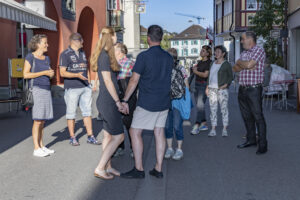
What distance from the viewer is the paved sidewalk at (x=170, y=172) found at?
15.6 ft

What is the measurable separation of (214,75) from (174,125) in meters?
1.99

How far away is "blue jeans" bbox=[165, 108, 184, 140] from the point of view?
6605mm

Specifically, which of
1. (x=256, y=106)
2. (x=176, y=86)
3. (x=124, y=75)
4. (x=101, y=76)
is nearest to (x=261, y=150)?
(x=256, y=106)

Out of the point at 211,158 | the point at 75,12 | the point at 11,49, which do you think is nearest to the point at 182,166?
the point at 211,158

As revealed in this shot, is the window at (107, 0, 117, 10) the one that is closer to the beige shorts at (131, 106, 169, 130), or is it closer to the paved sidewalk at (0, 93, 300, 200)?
the paved sidewalk at (0, 93, 300, 200)

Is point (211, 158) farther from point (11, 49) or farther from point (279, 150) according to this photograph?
point (11, 49)

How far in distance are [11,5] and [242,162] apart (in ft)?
21.0

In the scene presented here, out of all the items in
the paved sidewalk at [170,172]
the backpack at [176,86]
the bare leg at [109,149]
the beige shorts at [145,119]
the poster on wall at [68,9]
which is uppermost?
the poster on wall at [68,9]

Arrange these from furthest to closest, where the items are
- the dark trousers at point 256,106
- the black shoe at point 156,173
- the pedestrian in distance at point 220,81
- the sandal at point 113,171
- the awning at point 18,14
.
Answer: the awning at point 18,14 < the pedestrian in distance at point 220,81 < the dark trousers at point 256,106 < the sandal at point 113,171 < the black shoe at point 156,173

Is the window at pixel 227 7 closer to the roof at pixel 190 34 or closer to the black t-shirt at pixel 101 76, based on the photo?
the black t-shirt at pixel 101 76

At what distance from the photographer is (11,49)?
48.3ft

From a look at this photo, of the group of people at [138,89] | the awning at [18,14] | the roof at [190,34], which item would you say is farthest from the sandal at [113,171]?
the roof at [190,34]

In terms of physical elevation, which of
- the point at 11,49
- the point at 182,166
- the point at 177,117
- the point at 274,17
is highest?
the point at 274,17

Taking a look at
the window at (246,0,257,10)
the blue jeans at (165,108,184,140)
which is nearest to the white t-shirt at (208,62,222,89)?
the blue jeans at (165,108,184,140)
